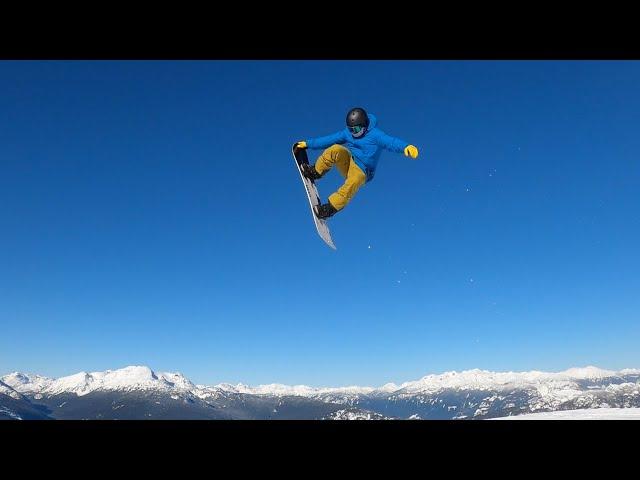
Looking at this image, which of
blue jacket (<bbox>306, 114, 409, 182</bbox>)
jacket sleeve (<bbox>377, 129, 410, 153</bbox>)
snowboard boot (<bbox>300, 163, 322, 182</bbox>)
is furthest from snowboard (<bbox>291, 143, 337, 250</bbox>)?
jacket sleeve (<bbox>377, 129, 410, 153</bbox>)

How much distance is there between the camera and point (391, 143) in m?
9.09

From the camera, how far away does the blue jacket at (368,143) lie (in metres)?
9.16

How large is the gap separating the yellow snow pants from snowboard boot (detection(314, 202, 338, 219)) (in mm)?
160

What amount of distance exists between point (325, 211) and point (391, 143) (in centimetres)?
240

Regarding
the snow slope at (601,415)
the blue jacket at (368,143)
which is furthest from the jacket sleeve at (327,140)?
the snow slope at (601,415)

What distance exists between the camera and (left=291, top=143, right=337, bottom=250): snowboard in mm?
11219

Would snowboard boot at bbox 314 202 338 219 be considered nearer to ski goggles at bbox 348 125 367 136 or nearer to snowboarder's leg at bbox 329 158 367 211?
snowboarder's leg at bbox 329 158 367 211

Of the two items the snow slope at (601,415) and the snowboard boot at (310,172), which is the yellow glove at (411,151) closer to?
the snowboard boot at (310,172)

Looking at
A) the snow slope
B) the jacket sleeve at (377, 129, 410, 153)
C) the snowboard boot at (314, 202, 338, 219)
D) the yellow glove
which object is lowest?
the snow slope

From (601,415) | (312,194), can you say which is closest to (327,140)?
(312,194)

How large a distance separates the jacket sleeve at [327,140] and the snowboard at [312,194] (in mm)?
776
